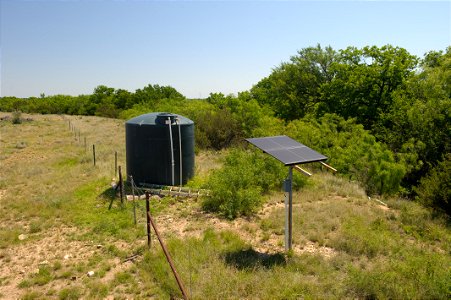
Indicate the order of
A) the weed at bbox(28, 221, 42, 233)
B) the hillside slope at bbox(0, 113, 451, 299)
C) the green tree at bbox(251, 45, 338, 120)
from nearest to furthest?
the hillside slope at bbox(0, 113, 451, 299) → the weed at bbox(28, 221, 42, 233) → the green tree at bbox(251, 45, 338, 120)

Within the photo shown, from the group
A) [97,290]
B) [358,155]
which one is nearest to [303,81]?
[358,155]

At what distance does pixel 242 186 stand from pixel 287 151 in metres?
3.49

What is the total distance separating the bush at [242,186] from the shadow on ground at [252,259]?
2147 mm

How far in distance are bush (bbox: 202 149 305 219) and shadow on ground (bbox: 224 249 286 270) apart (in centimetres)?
215

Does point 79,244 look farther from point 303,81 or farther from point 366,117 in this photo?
point 303,81

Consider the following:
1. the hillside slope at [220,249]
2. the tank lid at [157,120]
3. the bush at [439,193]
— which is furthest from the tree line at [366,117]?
the tank lid at [157,120]

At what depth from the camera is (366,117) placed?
24.5m

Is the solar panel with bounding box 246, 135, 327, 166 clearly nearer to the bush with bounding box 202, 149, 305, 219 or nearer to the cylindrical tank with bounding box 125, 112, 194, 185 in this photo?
the bush with bounding box 202, 149, 305, 219

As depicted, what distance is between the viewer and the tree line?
14.7 metres

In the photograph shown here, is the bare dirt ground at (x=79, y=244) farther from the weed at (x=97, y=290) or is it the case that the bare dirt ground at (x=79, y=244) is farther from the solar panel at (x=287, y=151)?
the solar panel at (x=287, y=151)

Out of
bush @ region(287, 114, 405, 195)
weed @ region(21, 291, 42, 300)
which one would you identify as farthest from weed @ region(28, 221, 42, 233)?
bush @ region(287, 114, 405, 195)

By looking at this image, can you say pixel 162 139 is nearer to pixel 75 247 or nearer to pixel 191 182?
pixel 191 182

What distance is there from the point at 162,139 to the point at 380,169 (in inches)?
367

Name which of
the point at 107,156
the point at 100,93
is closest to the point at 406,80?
the point at 107,156
